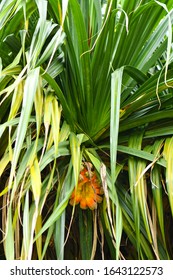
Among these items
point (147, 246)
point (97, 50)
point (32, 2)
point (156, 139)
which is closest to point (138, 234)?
point (147, 246)

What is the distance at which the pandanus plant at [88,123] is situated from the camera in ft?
2.64

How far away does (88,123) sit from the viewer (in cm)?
93

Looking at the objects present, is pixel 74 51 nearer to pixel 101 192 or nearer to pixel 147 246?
pixel 101 192

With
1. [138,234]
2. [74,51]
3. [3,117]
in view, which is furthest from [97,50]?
[138,234]

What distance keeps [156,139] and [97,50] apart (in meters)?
0.25

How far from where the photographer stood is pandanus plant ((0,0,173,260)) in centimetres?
81
